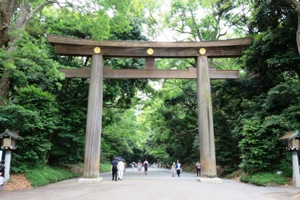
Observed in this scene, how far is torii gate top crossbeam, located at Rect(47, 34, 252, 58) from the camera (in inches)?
502

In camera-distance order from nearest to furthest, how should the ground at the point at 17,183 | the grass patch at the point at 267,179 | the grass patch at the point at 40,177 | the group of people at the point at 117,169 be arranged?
the ground at the point at 17,183, the grass patch at the point at 40,177, the grass patch at the point at 267,179, the group of people at the point at 117,169

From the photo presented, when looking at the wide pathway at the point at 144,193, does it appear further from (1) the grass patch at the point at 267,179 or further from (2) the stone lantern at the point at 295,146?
(1) the grass patch at the point at 267,179

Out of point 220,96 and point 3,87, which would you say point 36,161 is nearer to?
point 3,87

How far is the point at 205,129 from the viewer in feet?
40.0

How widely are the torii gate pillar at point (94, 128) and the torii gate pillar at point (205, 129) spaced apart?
532 cm

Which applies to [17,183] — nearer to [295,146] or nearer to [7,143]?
[7,143]

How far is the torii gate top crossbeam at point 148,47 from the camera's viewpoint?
41.9ft

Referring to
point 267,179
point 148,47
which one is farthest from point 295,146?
point 148,47

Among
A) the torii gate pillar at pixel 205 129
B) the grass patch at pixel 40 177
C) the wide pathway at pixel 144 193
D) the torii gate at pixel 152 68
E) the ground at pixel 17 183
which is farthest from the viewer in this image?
the torii gate at pixel 152 68

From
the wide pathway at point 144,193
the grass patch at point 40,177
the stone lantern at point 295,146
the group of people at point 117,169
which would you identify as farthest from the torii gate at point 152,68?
the stone lantern at point 295,146

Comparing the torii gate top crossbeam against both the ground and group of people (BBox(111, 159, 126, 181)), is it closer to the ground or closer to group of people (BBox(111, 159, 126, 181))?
group of people (BBox(111, 159, 126, 181))

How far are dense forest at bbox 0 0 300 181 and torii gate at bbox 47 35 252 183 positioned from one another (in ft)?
3.47

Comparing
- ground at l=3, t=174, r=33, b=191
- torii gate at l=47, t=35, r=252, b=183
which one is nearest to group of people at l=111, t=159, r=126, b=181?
torii gate at l=47, t=35, r=252, b=183

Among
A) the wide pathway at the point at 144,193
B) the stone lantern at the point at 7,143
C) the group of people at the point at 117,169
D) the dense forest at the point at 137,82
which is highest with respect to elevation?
the dense forest at the point at 137,82
